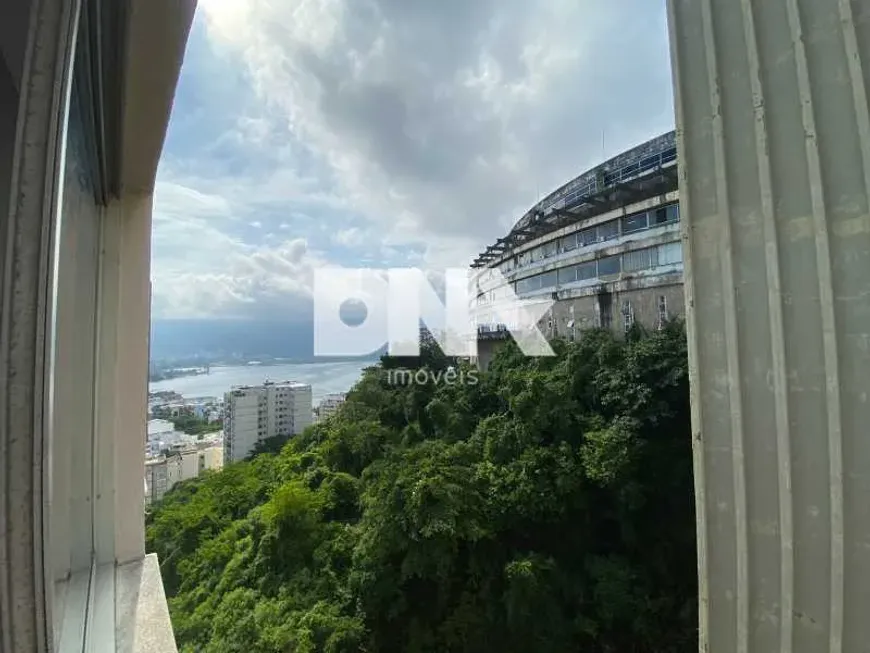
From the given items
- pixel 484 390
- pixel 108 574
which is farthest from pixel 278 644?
pixel 484 390

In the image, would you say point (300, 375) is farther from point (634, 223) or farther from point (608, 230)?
point (634, 223)

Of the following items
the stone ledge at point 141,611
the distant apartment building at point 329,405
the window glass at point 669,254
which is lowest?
the distant apartment building at point 329,405

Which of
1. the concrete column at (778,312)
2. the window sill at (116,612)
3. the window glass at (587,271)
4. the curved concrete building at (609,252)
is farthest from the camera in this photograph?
the window glass at (587,271)

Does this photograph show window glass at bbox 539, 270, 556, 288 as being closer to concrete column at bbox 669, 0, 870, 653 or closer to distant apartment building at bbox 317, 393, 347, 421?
distant apartment building at bbox 317, 393, 347, 421

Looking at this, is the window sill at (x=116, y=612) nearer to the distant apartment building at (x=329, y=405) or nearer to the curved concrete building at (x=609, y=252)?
the curved concrete building at (x=609, y=252)

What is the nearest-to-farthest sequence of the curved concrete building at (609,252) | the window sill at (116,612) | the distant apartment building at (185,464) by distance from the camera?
the window sill at (116,612) < the distant apartment building at (185,464) < the curved concrete building at (609,252)

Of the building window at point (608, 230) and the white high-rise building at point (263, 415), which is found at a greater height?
the building window at point (608, 230)

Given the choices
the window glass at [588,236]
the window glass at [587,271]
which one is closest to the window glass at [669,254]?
→ the window glass at [587,271]
